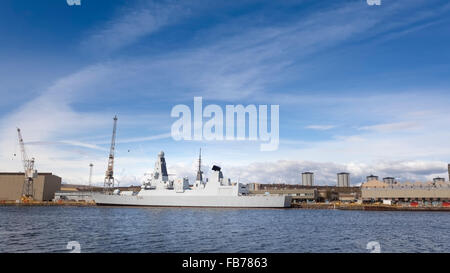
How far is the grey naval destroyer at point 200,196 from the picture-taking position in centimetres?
8186

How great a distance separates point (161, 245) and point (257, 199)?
61.0 metres

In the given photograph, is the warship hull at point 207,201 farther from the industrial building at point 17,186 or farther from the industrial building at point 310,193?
the industrial building at point 17,186

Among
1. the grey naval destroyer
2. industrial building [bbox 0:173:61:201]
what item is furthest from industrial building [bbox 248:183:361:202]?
industrial building [bbox 0:173:61:201]

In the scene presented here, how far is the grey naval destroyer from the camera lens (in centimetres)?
8186

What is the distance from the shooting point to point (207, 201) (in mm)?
82562

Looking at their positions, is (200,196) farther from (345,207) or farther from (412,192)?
(412,192)

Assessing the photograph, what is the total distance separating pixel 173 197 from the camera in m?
85.1

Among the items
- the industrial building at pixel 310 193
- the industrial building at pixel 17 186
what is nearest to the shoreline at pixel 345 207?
the industrial building at pixel 17 186
